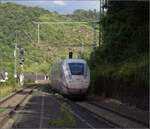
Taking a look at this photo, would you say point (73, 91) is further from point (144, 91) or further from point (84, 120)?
point (84, 120)

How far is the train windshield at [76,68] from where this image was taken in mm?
24078

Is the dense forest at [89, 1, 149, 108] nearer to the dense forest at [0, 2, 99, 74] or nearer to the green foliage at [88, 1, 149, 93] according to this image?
the green foliage at [88, 1, 149, 93]

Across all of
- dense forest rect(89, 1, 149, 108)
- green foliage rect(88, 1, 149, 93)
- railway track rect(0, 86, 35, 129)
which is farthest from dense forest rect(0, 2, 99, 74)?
railway track rect(0, 86, 35, 129)

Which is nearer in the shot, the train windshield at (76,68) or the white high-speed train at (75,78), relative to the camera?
the white high-speed train at (75,78)

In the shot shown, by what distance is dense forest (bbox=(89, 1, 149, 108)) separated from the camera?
17344 millimetres

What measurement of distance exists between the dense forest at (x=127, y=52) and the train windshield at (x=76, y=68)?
2236 mm

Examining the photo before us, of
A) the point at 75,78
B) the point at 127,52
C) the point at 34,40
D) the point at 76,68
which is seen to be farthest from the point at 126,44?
the point at 34,40

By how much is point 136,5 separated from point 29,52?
6993 cm

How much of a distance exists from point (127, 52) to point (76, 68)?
4.19 m

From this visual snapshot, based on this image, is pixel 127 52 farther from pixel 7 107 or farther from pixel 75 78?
pixel 7 107

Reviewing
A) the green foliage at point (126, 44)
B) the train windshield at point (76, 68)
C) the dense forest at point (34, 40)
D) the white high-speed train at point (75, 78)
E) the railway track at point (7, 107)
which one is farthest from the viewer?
the dense forest at point (34, 40)

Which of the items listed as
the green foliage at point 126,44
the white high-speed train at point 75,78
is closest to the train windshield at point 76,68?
the white high-speed train at point 75,78

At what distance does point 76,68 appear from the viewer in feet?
79.7

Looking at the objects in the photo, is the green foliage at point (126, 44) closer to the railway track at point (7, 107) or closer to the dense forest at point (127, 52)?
the dense forest at point (127, 52)
